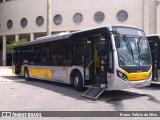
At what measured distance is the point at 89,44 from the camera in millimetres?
12719

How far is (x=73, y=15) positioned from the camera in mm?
47625

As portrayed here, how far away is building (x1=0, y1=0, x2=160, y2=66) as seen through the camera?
143ft

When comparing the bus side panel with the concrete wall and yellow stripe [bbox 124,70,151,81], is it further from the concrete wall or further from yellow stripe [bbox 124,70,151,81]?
the concrete wall

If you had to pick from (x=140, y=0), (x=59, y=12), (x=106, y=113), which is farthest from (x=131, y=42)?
(x=59, y=12)

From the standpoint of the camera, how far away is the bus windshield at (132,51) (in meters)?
11.0

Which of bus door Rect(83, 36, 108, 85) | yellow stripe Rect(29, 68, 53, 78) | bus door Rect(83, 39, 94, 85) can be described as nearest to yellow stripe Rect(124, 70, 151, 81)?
bus door Rect(83, 36, 108, 85)

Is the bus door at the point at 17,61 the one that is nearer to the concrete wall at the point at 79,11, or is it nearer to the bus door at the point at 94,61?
the bus door at the point at 94,61

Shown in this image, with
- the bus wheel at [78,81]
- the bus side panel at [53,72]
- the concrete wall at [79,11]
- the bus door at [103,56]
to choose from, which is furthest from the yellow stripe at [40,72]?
the concrete wall at [79,11]

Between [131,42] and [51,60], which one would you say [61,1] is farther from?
Answer: [131,42]

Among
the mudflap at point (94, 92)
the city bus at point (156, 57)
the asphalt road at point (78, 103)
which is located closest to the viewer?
the asphalt road at point (78, 103)

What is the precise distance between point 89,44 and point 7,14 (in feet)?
151

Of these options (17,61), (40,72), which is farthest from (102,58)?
(17,61)

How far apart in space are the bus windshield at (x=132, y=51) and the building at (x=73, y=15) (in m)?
32.0

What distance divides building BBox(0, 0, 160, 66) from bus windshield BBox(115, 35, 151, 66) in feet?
105
